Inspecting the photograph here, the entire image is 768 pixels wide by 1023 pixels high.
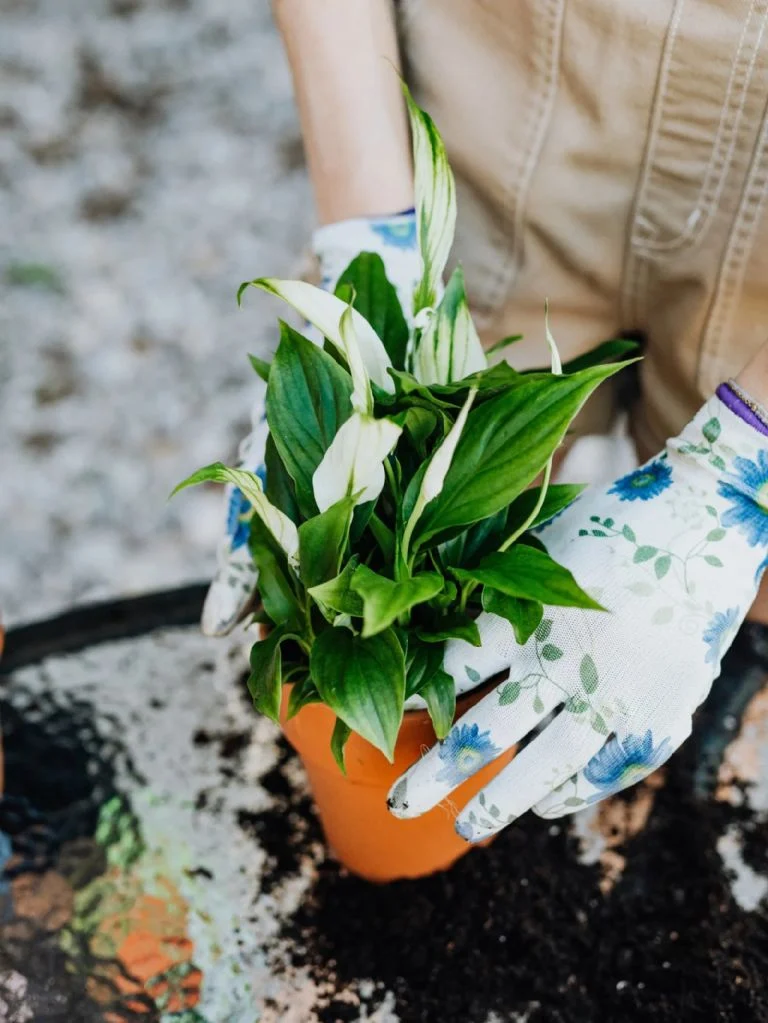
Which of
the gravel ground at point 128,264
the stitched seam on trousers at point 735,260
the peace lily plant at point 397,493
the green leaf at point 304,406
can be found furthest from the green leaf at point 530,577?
the gravel ground at point 128,264

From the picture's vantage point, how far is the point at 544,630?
59cm

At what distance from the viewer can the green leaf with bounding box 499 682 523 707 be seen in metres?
0.58

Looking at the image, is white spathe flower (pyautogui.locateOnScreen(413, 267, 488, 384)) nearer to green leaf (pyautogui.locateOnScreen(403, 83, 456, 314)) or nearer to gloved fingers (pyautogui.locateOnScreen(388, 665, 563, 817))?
green leaf (pyautogui.locateOnScreen(403, 83, 456, 314))

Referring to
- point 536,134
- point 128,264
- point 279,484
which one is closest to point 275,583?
point 279,484

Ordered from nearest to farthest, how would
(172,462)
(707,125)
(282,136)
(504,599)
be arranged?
(504,599)
(707,125)
(172,462)
(282,136)

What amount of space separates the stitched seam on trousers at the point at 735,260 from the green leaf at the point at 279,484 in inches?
13.3

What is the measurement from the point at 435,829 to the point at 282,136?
1.36m

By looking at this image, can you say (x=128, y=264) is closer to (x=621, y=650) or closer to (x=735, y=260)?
(x=735, y=260)

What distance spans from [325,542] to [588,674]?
17 centimetres

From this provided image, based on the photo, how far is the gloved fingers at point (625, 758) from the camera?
0.58 m

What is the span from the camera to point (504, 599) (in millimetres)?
551

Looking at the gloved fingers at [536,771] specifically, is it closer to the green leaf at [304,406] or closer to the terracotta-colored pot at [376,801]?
the terracotta-colored pot at [376,801]

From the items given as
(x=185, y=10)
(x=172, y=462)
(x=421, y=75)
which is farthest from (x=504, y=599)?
(x=185, y=10)

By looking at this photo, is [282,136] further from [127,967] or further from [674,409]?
[127,967]
